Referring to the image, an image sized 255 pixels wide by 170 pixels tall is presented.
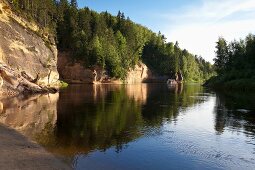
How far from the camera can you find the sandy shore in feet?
61.7

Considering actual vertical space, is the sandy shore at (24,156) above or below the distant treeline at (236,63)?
below

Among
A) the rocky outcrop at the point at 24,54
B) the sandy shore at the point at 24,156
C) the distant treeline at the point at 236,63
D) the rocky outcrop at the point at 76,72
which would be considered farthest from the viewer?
the rocky outcrop at the point at 76,72

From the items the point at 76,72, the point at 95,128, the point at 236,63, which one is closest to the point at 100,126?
the point at 95,128

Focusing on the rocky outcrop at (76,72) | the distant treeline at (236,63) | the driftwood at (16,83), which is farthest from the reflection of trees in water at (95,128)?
the rocky outcrop at (76,72)

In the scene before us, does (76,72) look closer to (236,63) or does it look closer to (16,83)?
(236,63)

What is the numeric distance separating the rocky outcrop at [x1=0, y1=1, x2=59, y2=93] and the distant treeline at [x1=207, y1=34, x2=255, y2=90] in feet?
177

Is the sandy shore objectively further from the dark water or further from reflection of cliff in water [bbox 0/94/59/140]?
reflection of cliff in water [bbox 0/94/59/140]

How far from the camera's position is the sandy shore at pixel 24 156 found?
1880 centimetres

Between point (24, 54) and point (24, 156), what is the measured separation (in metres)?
59.1

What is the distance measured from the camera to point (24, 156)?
2083 centimetres

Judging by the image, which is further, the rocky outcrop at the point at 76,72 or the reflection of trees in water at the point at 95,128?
the rocky outcrop at the point at 76,72

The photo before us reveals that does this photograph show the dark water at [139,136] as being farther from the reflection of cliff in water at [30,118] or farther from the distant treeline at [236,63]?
the distant treeline at [236,63]

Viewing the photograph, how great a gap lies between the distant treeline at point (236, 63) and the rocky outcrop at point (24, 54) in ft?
177

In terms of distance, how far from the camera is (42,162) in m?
20.1
